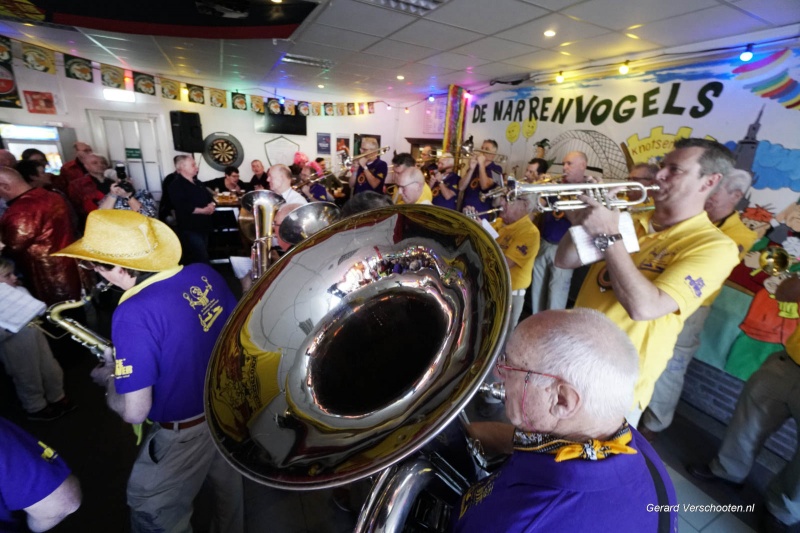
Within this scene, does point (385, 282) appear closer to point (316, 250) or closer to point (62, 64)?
point (316, 250)

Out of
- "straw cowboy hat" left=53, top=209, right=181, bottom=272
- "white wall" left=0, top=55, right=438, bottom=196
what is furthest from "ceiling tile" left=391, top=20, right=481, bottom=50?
"white wall" left=0, top=55, right=438, bottom=196

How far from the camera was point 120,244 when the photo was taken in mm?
1344

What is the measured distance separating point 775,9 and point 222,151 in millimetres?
10506

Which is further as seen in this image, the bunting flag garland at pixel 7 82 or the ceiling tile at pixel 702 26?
the bunting flag garland at pixel 7 82

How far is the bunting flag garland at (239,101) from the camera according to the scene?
30.3 feet

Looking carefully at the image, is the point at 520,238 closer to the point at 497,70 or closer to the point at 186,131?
the point at 497,70

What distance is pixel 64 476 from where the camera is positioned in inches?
41.8

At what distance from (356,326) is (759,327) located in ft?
11.3

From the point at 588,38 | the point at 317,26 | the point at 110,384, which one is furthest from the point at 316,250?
the point at 588,38

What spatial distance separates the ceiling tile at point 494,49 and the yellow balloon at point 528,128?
1469mm

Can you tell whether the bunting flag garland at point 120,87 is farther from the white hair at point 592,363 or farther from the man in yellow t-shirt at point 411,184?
the white hair at point 592,363

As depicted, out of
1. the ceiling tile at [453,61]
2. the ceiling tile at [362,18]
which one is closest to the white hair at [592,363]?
the ceiling tile at [362,18]

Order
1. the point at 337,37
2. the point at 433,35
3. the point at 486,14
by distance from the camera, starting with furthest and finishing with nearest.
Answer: the point at 337,37
the point at 433,35
the point at 486,14

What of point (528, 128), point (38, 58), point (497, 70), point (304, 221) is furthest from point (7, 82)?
point (528, 128)
